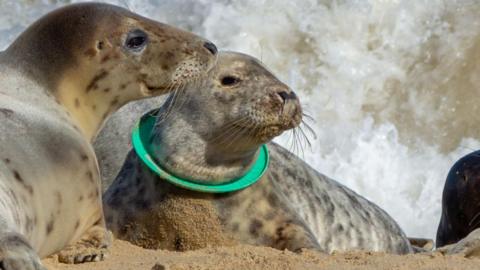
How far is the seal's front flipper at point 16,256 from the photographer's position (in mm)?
4906

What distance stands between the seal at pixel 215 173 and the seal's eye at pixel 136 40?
71 cm

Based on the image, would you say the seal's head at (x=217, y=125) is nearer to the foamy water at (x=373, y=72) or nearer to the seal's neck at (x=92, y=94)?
the seal's neck at (x=92, y=94)

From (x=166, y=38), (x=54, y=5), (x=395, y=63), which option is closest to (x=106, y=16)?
(x=166, y=38)

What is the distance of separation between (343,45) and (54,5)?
2794mm

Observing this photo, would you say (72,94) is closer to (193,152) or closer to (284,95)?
(193,152)

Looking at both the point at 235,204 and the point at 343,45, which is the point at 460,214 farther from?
the point at 343,45

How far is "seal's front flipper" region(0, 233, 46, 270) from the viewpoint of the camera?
491 cm

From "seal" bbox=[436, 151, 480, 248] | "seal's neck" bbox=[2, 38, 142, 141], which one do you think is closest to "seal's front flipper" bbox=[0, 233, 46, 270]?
"seal's neck" bbox=[2, 38, 142, 141]

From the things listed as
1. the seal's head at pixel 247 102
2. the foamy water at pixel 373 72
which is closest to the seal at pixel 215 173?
the seal's head at pixel 247 102

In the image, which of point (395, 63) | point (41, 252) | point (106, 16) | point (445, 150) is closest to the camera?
point (41, 252)

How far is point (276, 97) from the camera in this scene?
23.4 feet

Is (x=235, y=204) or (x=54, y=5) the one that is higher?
(x=54, y=5)

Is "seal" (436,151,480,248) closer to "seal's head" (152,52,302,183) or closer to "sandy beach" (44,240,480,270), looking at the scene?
"seal's head" (152,52,302,183)

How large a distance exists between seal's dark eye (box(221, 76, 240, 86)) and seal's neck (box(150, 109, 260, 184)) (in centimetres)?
21
